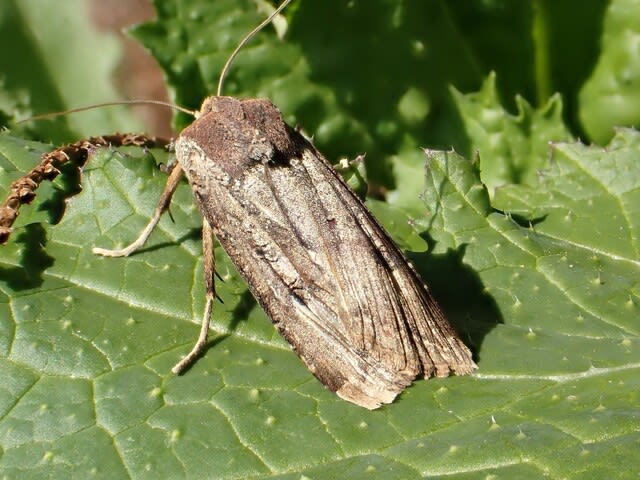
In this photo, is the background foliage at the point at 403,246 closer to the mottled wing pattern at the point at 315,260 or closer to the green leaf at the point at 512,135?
the green leaf at the point at 512,135

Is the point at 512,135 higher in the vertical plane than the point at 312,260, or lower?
lower

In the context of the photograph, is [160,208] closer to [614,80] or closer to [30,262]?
[30,262]

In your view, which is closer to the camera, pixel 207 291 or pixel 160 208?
pixel 207 291

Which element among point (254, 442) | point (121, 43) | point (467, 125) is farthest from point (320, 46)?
point (254, 442)

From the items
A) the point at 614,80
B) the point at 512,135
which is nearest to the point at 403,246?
the point at 512,135

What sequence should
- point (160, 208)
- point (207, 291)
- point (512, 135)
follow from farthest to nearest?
point (512, 135), point (160, 208), point (207, 291)

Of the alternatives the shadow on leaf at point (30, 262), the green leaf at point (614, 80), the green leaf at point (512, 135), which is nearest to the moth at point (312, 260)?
the shadow on leaf at point (30, 262)

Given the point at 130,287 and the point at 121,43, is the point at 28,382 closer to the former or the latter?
the point at 130,287
